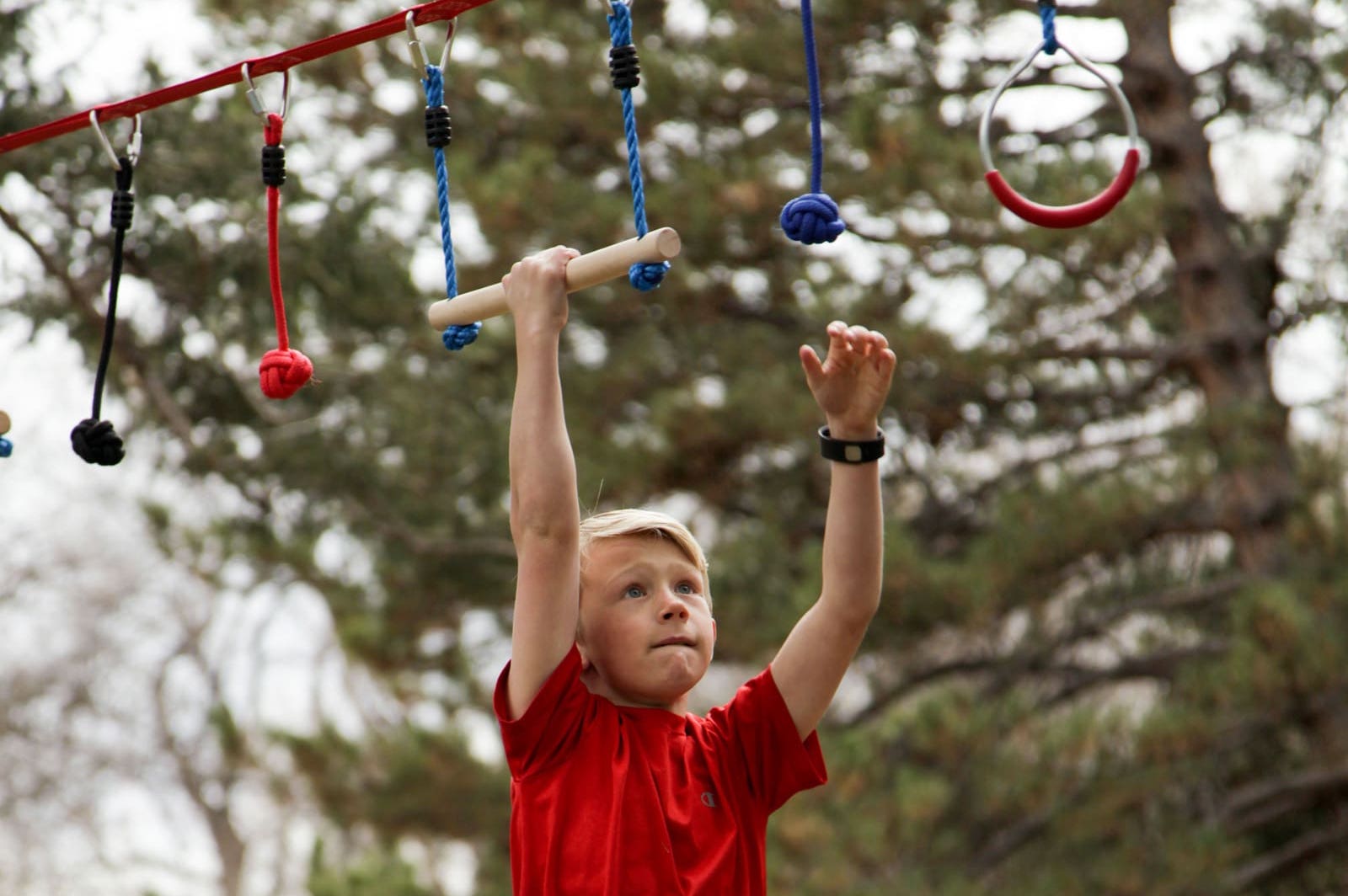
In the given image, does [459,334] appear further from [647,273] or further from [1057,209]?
[1057,209]

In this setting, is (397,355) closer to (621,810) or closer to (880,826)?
(880,826)

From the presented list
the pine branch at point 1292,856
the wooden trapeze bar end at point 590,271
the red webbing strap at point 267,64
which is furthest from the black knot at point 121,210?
the pine branch at point 1292,856

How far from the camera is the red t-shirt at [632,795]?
6.59ft

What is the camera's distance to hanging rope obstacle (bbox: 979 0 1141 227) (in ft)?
6.15

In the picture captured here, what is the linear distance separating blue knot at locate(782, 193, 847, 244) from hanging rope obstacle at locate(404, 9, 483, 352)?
442 millimetres

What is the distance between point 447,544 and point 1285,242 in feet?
13.6

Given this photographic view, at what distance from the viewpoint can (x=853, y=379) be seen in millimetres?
2037

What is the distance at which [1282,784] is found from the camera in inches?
279

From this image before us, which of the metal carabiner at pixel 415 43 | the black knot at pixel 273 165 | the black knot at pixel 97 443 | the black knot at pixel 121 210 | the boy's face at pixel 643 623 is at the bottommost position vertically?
the boy's face at pixel 643 623

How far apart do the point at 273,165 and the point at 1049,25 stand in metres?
1.17

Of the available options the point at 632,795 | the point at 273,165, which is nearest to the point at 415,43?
the point at 273,165

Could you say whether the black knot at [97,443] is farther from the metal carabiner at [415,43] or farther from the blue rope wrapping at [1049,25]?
the blue rope wrapping at [1049,25]

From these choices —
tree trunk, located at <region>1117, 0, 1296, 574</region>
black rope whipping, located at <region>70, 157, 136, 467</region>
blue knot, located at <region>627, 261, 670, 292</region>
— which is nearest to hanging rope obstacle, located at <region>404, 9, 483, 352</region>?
blue knot, located at <region>627, 261, 670, 292</region>

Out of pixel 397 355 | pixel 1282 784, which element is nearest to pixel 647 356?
pixel 397 355
